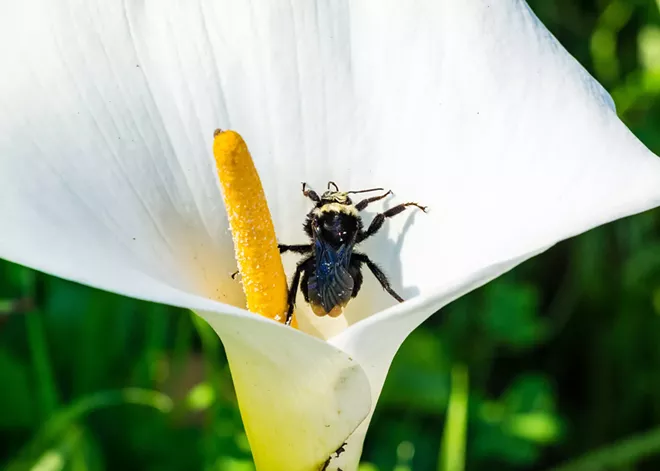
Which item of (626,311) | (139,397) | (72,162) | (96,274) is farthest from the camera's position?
(626,311)

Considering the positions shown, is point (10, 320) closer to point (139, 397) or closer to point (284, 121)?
point (139, 397)

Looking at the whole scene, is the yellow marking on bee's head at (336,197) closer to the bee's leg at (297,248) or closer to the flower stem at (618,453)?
the bee's leg at (297,248)

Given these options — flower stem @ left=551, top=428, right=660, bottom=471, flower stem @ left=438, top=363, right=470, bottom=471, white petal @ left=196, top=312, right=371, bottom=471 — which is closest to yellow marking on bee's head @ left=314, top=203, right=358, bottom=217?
white petal @ left=196, top=312, right=371, bottom=471

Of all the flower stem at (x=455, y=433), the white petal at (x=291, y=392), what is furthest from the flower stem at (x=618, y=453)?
the white petal at (x=291, y=392)

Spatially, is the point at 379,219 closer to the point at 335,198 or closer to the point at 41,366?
the point at 335,198

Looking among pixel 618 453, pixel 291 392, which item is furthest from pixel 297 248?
pixel 618 453

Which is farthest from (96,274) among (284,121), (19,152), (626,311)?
(626,311)
